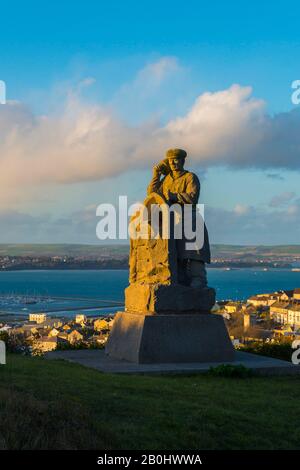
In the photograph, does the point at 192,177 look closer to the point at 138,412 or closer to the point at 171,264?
the point at 171,264

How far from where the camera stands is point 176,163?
11734 mm

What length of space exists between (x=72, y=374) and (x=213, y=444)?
3.40m

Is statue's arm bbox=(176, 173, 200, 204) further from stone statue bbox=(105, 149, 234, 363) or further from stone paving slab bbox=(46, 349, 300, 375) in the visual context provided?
stone paving slab bbox=(46, 349, 300, 375)

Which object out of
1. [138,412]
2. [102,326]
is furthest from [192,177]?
[102,326]

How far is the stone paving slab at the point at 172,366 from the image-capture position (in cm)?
947

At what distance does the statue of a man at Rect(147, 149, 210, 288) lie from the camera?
11188mm

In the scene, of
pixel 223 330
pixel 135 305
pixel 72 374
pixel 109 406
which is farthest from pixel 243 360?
pixel 109 406

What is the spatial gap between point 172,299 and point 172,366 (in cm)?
126

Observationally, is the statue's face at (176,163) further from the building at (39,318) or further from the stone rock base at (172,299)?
the building at (39,318)

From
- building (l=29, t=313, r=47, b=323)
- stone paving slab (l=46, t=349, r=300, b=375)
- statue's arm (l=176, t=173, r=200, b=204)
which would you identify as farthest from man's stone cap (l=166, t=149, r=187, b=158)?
building (l=29, t=313, r=47, b=323)

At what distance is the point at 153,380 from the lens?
27.4ft

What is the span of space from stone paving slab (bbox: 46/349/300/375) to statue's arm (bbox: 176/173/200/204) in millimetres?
2781

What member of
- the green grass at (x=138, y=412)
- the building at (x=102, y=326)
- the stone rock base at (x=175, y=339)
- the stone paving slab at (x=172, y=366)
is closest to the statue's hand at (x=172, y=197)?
the stone rock base at (x=175, y=339)
